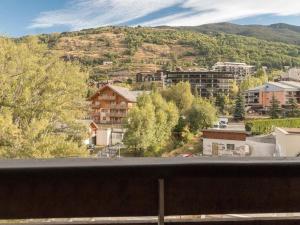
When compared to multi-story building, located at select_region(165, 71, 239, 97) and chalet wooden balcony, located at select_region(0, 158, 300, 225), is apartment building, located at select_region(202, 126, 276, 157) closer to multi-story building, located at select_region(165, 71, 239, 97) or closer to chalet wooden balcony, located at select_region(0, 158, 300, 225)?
multi-story building, located at select_region(165, 71, 239, 97)

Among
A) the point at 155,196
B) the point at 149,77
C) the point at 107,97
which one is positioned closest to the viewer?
the point at 155,196

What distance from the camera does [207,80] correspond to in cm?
383

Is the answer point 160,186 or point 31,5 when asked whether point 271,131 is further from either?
point 31,5

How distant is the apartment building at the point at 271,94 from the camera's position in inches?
131

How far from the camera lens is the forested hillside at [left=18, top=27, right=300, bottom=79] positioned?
4051 millimetres

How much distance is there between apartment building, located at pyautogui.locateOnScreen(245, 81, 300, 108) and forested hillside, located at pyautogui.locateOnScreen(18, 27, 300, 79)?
621 millimetres

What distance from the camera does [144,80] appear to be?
13.5 ft

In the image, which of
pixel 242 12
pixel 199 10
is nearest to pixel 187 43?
pixel 199 10

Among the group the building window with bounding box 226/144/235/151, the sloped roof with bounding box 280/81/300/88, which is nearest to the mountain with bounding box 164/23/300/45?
the sloped roof with bounding box 280/81/300/88

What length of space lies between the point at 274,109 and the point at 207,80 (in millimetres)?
733

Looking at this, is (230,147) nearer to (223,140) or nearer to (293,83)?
(223,140)

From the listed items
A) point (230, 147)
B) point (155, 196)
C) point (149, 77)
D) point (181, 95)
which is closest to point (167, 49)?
point (149, 77)

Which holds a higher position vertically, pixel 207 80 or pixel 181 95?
pixel 207 80

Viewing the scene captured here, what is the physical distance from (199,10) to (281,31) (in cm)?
81
